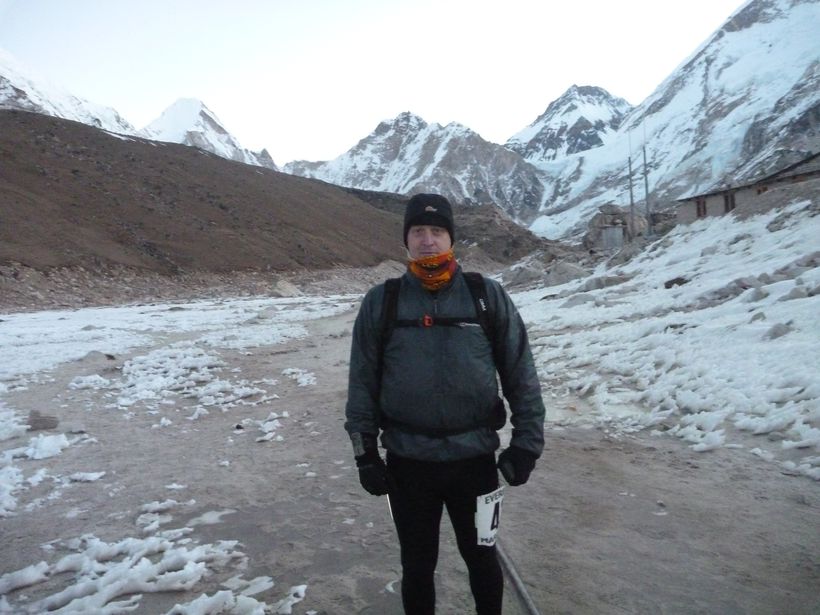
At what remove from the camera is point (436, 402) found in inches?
108

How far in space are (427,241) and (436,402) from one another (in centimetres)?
78

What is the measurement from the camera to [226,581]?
3816 mm

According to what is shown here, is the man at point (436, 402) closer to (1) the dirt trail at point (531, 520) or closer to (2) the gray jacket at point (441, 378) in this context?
(2) the gray jacket at point (441, 378)

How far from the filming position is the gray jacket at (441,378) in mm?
2740

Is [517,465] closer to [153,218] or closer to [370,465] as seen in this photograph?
[370,465]

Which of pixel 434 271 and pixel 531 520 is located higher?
pixel 434 271

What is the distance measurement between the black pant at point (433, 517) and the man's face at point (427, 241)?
1.00 metres

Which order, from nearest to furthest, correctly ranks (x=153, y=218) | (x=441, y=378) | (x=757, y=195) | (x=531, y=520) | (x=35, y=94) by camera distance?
1. (x=441, y=378)
2. (x=531, y=520)
3. (x=757, y=195)
4. (x=153, y=218)
5. (x=35, y=94)

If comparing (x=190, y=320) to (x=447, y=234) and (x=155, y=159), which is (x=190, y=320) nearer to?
(x=447, y=234)

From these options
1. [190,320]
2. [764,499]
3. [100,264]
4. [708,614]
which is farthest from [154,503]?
[100,264]

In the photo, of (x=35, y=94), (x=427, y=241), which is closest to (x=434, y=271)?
(x=427, y=241)

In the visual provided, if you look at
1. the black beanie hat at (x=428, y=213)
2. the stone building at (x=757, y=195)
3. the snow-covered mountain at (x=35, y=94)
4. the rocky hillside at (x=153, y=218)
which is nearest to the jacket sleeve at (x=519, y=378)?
the black beanie hat at (x=428, y=213)

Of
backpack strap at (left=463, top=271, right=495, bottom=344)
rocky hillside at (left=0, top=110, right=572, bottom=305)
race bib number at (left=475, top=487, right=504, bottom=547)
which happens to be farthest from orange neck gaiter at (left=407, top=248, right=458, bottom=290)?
rocky hillside at (left=0, top=110, right=572, bottom=305)

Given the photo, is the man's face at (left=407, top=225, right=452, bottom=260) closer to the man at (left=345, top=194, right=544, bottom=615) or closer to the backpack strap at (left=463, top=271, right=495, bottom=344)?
the man at (left=345, top=194, right=544, bottom=615)
